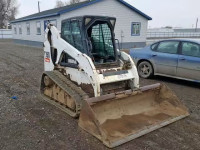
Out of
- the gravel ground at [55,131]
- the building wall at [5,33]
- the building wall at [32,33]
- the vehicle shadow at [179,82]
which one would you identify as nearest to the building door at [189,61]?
the vehicle shadow at [179,82]

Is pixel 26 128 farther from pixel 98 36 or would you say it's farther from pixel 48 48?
pixel 98 36

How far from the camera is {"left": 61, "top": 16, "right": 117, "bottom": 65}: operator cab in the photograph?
4875 millimetres

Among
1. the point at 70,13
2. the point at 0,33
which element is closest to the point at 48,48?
the point at 70,13

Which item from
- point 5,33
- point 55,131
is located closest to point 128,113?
point 55,131

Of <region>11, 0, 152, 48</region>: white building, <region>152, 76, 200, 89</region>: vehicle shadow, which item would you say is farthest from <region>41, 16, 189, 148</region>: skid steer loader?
<region>11, 0, 152, 48</region>: white building

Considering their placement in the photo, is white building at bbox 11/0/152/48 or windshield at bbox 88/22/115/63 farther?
white building at bbox 11/0/152/48

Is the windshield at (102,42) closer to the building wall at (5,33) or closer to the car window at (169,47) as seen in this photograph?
the car window at (169,47)

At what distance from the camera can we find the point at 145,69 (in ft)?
28.2

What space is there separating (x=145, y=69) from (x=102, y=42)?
3.55m

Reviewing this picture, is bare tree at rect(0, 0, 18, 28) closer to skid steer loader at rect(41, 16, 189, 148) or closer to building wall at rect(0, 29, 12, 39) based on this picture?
building wall at rect(0, 29, 12, 39)

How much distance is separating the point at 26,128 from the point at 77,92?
1313 mm

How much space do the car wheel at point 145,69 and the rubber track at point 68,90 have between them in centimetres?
427

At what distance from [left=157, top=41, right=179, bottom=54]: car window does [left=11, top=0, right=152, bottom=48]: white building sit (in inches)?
460

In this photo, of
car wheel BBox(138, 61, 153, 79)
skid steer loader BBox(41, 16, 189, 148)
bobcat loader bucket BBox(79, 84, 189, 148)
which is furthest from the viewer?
car wheel BBox(138, 61, 153, 79)
